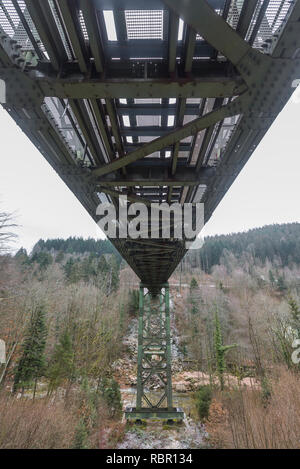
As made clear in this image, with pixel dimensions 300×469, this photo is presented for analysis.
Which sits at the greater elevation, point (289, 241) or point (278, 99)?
point (289, 241)

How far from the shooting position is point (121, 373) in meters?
24.4

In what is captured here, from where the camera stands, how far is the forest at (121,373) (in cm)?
958

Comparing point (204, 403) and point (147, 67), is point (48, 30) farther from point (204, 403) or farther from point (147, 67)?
point (204, 403)

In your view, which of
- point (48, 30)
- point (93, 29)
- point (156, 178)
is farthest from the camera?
point (156, 178)

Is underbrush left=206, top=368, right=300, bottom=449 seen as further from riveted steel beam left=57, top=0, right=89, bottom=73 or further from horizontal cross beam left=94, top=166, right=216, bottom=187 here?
riveted steel beam left=57, top=0, right=89, bottom=73

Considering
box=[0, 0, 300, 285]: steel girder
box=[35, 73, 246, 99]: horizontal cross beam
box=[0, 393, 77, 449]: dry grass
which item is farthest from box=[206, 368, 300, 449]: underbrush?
box=[35, 73, 246, 99]: horizontal cross beam

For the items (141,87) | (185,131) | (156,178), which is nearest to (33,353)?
(156,178)

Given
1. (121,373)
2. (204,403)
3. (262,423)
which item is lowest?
(262,423)
